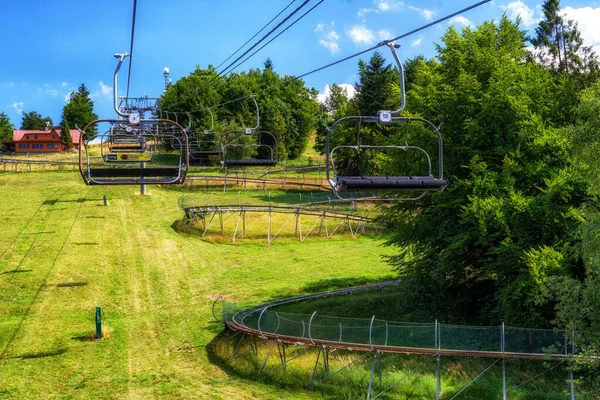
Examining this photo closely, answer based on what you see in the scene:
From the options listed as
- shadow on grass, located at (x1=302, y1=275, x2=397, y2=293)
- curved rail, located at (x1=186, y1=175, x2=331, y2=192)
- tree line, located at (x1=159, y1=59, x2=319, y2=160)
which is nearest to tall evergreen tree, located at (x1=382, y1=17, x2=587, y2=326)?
shadow on grass, located at (x1=302, y1=275, x2=397, y2=293)

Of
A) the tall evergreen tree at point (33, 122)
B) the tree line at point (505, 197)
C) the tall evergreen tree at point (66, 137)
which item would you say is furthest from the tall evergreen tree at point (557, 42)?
the tall evergreen tree at point (33, 122)

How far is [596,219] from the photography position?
21.3 meters

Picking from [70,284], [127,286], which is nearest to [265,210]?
[127,286]

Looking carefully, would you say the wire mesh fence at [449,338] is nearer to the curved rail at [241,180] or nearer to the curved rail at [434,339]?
the curved rail at [434,339]

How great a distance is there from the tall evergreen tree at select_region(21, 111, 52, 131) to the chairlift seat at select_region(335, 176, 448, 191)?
456 ft

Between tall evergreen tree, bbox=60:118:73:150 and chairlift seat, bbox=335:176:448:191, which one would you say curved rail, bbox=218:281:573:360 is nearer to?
chairlift seat, bbox=335:176:448:191

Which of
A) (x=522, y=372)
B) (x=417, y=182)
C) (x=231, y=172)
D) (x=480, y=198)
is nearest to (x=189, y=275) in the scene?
(x=480, y=198)

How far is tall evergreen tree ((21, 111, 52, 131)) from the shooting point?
458 ft

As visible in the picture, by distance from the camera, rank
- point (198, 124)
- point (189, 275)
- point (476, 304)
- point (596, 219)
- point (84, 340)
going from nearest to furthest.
A: 1. point (596, 219)
2. point (84, 340)
3. point (476, 304)
4. point (189, 275)
5. point (198, 124)

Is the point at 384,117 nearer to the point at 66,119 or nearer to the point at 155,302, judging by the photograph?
the point at 155,302

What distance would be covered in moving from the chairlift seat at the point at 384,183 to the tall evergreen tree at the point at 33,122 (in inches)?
5472

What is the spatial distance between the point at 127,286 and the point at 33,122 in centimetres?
11158

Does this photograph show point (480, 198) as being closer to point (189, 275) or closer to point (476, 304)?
point (476, 304)

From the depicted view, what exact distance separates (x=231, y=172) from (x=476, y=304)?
5193 cm
